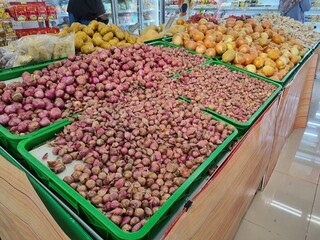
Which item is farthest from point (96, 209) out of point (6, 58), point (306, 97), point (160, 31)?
point (306, 97)

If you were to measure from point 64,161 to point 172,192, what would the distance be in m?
0.44

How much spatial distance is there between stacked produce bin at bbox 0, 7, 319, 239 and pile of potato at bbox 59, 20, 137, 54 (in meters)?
0.05

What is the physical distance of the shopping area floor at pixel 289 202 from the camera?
1.83 metres

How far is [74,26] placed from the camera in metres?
2.12

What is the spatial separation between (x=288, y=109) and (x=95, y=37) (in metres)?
1.88

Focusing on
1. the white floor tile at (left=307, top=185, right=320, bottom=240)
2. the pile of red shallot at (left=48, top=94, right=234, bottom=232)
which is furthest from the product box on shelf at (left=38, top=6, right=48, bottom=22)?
the white floor tile at (left=307, top=185, right=320, bottom=240)

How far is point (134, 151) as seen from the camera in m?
1.00

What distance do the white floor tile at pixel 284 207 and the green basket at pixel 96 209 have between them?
1235 mm

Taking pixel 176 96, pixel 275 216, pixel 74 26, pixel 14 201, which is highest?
pixel 74 26

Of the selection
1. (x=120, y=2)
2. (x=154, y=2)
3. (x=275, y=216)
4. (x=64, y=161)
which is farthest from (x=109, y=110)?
(x=154, y=2)

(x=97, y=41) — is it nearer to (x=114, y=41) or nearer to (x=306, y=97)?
(x=114, y=41)

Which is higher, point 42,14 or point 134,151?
point 42,14

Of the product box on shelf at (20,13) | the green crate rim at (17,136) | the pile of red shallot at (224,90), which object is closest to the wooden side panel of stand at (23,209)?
the green crate rim at (17,136)

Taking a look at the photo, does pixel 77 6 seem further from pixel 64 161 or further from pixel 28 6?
pixel 64 161
